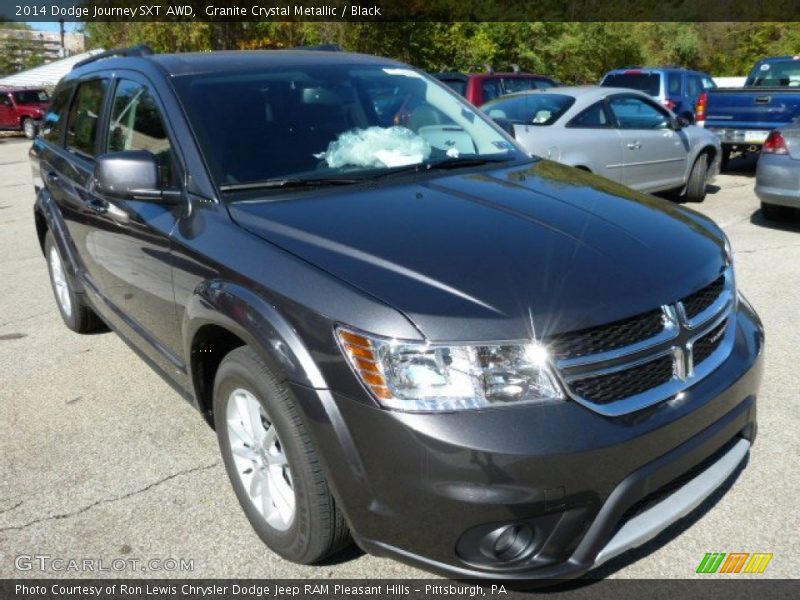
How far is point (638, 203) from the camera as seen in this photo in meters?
3.08

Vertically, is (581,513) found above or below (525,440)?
below

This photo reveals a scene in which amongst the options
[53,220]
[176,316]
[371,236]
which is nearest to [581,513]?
[371,236]

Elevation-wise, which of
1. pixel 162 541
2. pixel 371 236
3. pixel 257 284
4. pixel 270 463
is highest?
Result: pixel 371 236

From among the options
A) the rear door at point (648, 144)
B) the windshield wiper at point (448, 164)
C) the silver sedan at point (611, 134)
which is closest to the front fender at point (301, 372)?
the windshield wiper at point (448, 164)

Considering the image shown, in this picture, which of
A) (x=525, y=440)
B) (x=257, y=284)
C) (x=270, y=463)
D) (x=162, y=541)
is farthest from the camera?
(x=162, y=541)

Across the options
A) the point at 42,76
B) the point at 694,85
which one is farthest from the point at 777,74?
the point at 42,76

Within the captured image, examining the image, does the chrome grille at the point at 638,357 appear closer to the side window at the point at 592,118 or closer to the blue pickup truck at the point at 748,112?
the side window at the point at 592,118

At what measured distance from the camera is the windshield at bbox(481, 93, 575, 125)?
805 cm

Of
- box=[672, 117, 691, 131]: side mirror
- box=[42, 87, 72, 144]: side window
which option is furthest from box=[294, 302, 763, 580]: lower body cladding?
box=[672, 117, 691, 131]: side mirror

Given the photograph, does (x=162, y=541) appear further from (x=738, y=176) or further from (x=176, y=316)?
(x=738, y=176)

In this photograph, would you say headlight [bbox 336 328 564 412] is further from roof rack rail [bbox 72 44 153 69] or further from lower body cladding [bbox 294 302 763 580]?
roof rack rail [bbox 72 44 153 69]

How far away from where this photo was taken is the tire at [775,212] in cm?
801

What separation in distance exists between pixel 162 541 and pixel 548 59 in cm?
3112

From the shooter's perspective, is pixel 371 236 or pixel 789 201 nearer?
pixel 371 236
